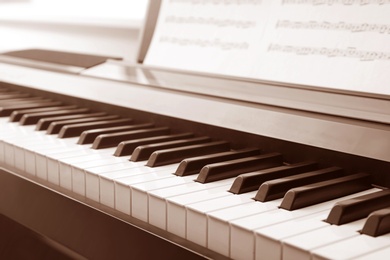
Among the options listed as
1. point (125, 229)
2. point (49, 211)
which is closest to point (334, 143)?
point (125, 229)

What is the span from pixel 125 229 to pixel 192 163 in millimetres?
160

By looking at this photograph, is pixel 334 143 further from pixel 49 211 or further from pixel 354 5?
pixel 49 211

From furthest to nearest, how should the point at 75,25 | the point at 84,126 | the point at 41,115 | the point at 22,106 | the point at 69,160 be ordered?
1. the point at 75,25
2. the point at 22,106
3. the point at 41,115
4. the point at 84,126
5. the point at 69,160

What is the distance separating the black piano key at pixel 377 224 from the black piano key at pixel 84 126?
0.76 metres

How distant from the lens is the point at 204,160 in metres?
1.06

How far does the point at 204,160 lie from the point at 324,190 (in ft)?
0.81

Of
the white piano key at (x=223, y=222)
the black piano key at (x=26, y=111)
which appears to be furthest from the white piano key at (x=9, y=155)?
the white piano key at (x=223, y=222)

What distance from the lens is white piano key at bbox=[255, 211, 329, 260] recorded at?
0.74 meters

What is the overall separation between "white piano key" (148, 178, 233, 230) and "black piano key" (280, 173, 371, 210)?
5.4 inches

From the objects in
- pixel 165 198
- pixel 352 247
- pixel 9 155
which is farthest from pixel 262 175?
pixel 9 155

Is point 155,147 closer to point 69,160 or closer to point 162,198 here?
point 69,160

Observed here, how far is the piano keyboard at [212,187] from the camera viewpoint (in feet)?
2.47

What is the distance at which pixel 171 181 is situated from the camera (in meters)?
0.99

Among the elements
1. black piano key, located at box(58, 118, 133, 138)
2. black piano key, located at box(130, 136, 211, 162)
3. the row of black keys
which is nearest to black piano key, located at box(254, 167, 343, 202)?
the row of black keys
